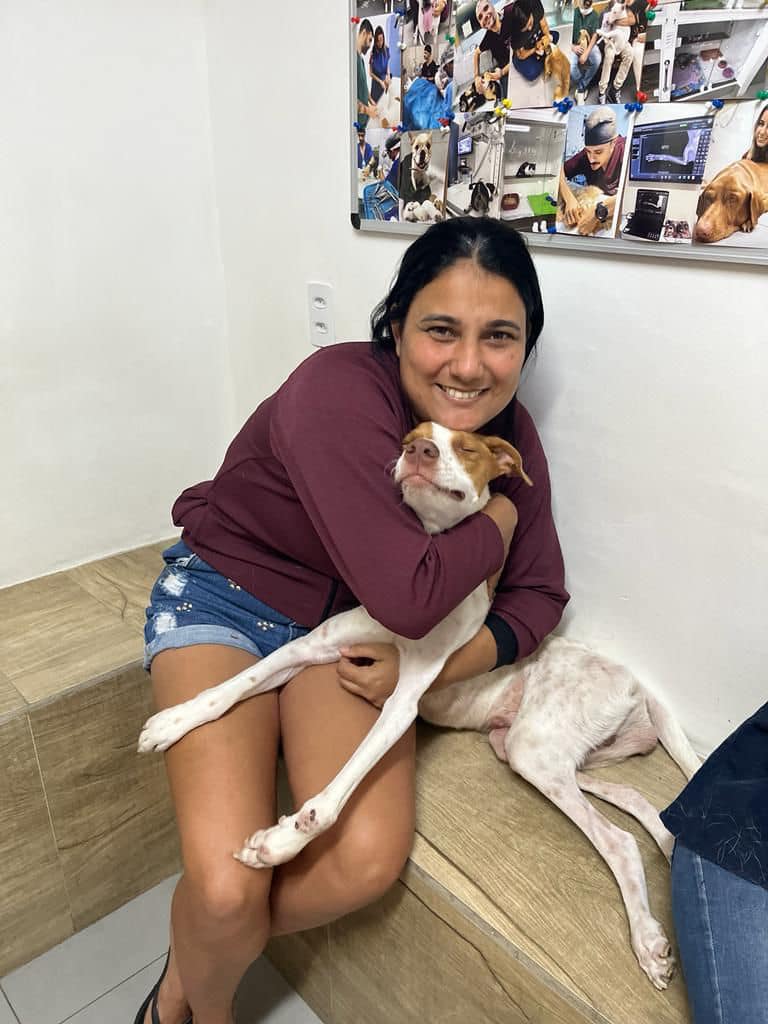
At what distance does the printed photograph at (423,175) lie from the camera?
1363mm

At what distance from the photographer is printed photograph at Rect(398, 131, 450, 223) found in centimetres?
136

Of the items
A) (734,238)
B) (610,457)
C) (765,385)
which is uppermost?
(734,238)

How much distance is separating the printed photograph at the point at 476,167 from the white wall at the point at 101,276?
77 cm

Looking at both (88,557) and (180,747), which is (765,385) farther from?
(88,557)

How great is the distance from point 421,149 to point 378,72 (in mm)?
175

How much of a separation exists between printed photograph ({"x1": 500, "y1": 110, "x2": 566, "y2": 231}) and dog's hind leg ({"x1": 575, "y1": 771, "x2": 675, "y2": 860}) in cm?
93

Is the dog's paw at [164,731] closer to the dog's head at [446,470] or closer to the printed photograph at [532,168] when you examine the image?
the dog's head at [446,470]

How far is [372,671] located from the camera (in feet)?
3.94

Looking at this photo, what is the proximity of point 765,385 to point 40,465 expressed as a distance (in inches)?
58.2

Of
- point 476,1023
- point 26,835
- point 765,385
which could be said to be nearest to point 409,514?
point 765,385

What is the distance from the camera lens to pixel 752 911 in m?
0.82

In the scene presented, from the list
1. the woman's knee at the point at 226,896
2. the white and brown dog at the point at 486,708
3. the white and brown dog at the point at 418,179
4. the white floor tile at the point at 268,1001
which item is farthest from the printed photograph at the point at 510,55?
the white floor tile at the point at 268,1001

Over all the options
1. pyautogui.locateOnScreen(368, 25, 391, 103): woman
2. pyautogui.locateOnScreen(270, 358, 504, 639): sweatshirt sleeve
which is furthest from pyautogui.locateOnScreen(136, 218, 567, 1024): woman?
pyautogui.locateOnScreen(368, 25, 391, 103): woman

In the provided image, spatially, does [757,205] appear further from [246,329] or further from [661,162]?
[246,329]
